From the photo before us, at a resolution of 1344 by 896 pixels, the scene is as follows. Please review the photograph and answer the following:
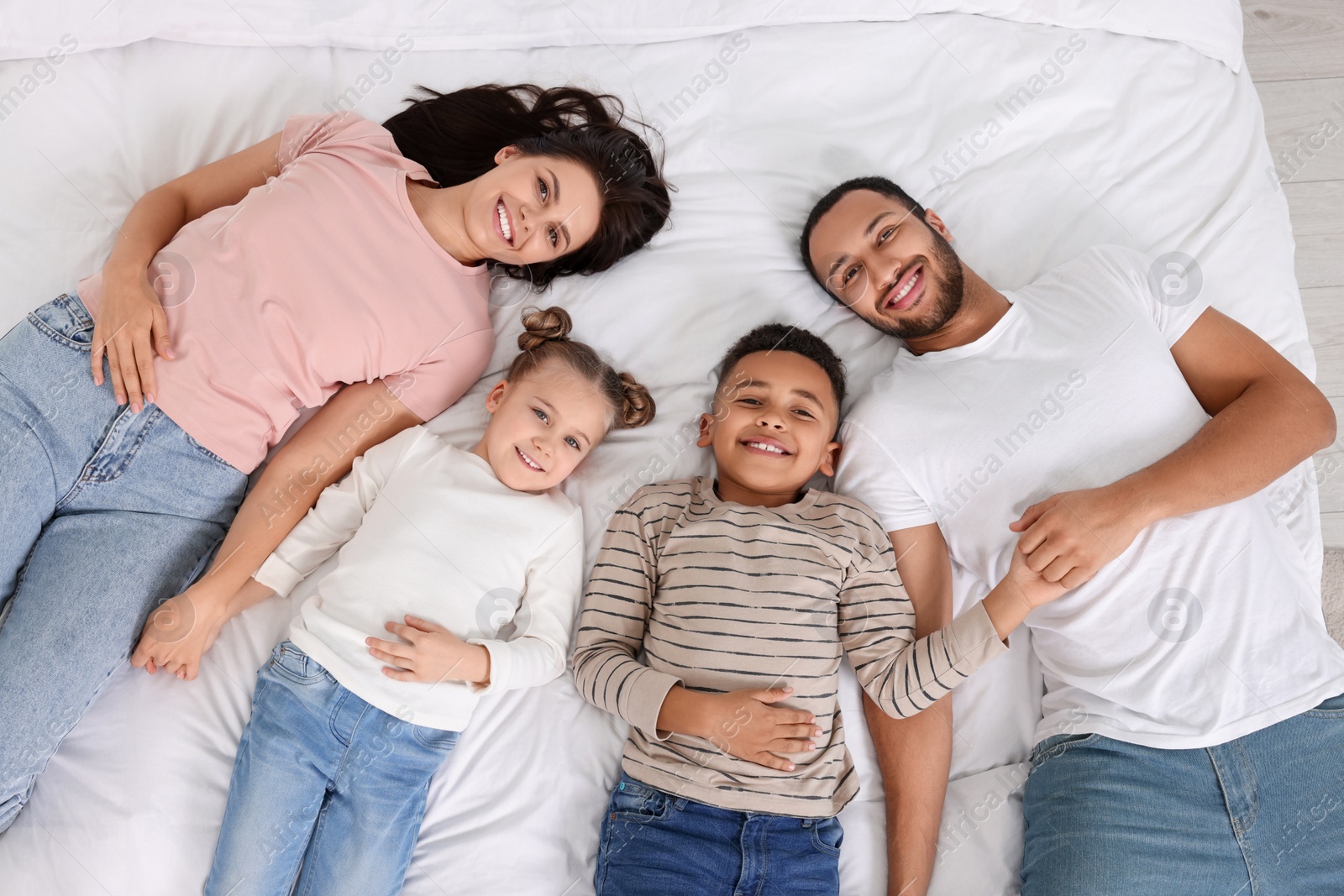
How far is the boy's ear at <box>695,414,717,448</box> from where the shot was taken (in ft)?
5.61

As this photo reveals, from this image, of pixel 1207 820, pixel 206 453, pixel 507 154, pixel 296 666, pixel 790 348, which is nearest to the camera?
pixel 1207 820

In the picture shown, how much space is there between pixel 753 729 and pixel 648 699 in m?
0.18

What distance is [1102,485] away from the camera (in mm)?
1586

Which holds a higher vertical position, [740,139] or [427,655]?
[740,139]

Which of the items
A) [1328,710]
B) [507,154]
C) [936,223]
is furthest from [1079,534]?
[507,154]

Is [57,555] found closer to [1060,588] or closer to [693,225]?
[693,225]

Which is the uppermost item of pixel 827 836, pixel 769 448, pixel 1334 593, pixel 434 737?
pixel 769 448

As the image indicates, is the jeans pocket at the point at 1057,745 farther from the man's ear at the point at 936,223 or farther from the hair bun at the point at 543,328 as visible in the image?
the hair bun at the point at 543,328

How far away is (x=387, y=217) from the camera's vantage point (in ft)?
5.65

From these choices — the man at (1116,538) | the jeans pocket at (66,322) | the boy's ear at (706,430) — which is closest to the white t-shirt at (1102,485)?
the man at (1116,538)

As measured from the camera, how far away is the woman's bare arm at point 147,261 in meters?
1.54

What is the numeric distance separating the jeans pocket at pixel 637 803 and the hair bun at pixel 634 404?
2.26 feet

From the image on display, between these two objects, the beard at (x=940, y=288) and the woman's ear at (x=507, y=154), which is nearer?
the beard at (x=940, y=288)

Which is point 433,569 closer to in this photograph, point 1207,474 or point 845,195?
point 845,195
